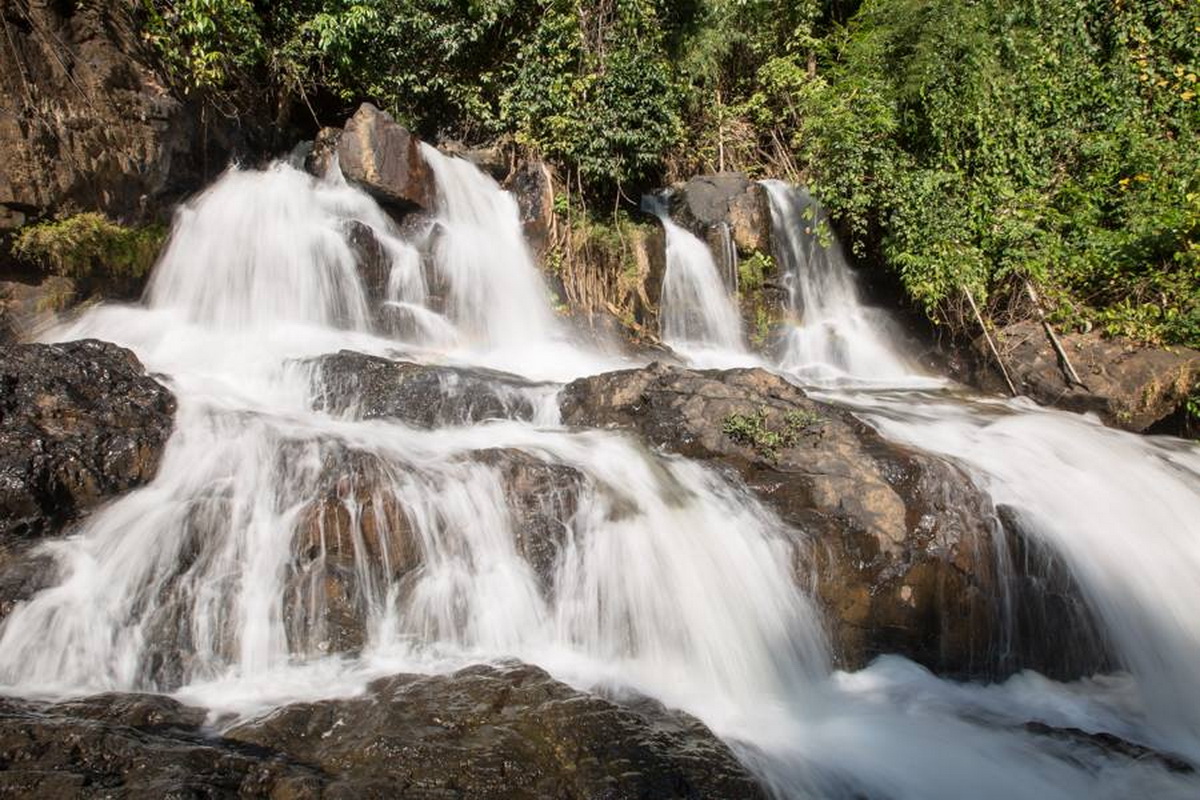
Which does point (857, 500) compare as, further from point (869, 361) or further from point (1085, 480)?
point (869, 361)

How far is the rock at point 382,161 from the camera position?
31.6ft

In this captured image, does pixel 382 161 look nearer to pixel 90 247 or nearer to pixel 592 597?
pixel 90 247

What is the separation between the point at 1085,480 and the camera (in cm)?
659

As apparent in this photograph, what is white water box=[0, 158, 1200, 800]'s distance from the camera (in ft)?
13.0

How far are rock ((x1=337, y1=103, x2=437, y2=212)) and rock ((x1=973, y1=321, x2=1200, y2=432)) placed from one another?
26.0ft

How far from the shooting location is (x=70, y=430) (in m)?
5.02

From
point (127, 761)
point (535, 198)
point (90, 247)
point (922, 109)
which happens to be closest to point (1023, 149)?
point (922, 109)

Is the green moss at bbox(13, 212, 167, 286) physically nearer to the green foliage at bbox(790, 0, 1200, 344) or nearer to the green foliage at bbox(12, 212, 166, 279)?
the green foliage at bbox(12, 212, 166, 279)

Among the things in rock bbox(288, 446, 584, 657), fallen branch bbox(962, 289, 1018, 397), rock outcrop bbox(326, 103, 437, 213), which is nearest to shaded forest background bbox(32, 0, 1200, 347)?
fallen branch bbox(962, 289, 1018, 397)

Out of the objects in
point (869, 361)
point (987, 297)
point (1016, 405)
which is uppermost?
point (987, 297)

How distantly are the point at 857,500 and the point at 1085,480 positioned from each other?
2.56 meters

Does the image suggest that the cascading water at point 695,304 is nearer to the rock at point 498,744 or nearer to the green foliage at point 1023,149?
the green foliage at point 1023,149

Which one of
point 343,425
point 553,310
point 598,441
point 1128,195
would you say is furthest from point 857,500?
point 1128,195

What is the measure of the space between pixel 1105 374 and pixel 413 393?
819 centimetres
